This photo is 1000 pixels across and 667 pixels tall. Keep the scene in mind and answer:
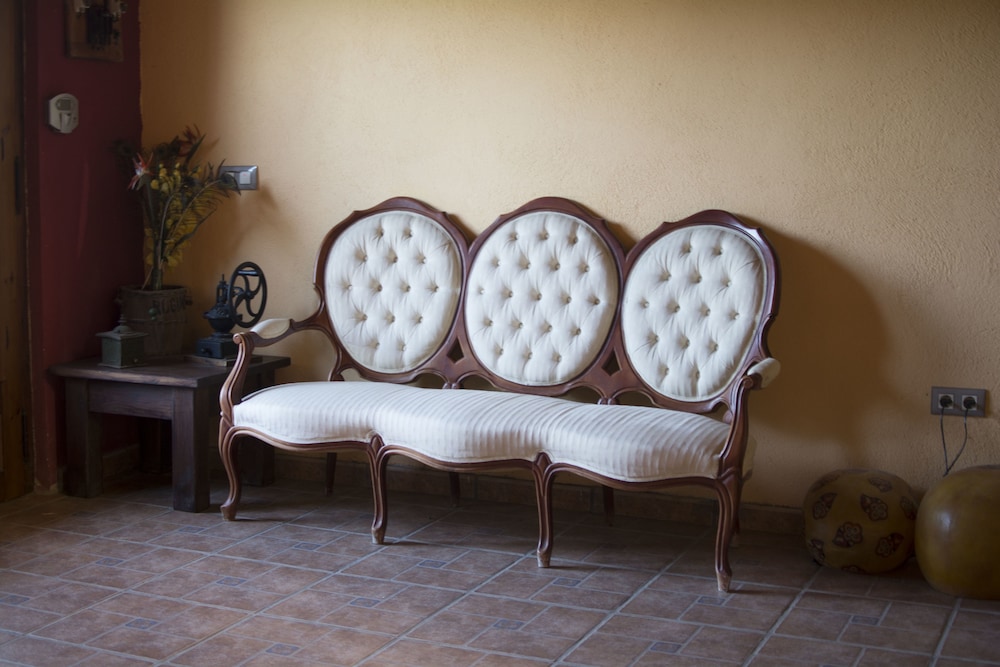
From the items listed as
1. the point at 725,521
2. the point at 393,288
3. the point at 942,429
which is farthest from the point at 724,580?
the point at 393,288

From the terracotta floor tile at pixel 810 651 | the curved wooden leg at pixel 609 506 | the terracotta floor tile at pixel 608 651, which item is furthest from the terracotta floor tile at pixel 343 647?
the curved wooden leg at pixel 609 506

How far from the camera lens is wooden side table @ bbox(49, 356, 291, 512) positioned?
4082 millimetres

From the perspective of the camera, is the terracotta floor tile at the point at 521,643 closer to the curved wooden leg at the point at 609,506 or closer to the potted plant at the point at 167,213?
the curved wooden leg at the point at 609,506

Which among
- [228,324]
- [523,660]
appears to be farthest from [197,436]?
[523,660]

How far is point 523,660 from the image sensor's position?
2836 mm

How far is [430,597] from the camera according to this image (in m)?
3.29

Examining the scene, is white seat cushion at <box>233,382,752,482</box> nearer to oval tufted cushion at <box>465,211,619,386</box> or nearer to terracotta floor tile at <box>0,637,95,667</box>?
oval tufted cushion at <box>465,211,619,386</box>

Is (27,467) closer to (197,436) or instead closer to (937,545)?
(197,436)

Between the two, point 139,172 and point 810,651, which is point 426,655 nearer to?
point 810,651

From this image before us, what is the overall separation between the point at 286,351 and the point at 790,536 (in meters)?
2.17

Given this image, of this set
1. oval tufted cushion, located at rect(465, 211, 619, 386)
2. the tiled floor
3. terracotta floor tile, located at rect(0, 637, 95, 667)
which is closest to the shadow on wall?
the tiled floor

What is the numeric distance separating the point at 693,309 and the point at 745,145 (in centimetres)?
61

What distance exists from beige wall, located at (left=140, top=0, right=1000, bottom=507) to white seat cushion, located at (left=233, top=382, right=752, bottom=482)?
613mm

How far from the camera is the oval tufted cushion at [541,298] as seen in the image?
13.0ft
